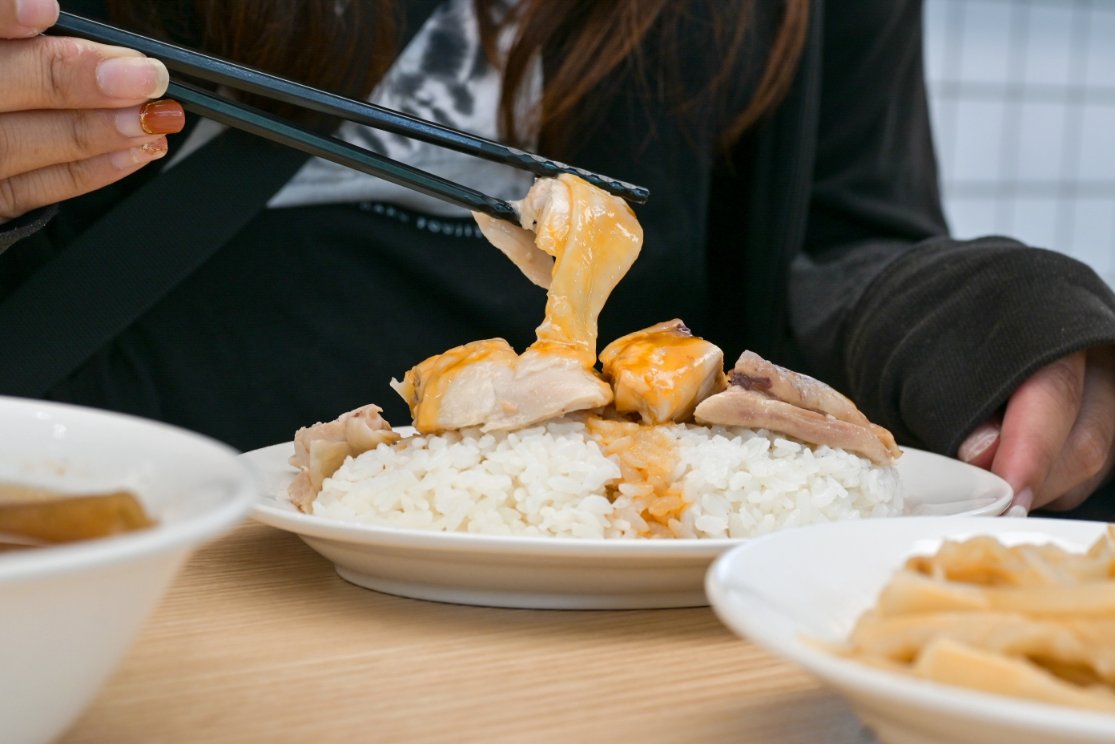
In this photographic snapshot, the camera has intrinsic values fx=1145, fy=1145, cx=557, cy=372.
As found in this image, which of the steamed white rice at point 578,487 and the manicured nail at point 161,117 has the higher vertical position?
the manicured nail at point 161,117

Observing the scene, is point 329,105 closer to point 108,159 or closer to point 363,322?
point 108,159

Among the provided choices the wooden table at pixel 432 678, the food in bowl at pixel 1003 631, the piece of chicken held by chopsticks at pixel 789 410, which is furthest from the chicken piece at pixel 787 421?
the food in bowl at pixel 1003 631

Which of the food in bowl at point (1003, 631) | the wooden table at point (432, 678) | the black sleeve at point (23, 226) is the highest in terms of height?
the black sleeve at point (23, 226)

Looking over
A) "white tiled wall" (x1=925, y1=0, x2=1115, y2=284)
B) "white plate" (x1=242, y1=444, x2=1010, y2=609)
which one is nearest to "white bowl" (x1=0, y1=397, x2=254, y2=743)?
"white plate" (x1=242, y1=444, x2=1010, y2=609)

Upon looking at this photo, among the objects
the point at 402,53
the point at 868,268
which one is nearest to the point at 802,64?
the point at 868,268

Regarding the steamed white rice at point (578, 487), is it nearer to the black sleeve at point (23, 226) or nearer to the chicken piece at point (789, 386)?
the chicken piece at point (789, 386)

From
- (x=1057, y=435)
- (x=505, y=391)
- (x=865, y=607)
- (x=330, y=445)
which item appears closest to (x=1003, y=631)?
(x=865, y=607)
